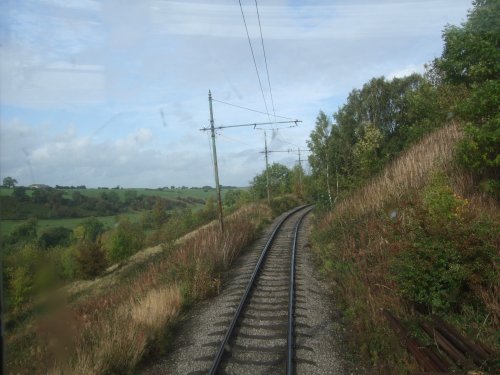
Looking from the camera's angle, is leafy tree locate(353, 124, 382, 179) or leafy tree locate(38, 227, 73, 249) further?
leafy tree locate(38, 227, 73, 249)

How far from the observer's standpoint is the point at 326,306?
32.6 ft

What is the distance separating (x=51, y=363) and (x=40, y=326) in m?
0.61

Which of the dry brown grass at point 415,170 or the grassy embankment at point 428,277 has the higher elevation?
the dry brown grass at point 415,170

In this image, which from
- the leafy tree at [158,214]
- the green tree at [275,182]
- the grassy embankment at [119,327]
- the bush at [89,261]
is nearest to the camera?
the grassy embankment at [119,327]

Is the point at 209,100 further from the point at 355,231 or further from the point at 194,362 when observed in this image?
the point at 194,362

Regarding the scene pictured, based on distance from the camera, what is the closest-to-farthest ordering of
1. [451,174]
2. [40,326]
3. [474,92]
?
1. [40,326]
2. [474,92]
3. [451,174]

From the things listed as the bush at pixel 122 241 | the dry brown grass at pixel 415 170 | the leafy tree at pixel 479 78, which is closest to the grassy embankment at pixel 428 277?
the leafy tree at pixel 479 78

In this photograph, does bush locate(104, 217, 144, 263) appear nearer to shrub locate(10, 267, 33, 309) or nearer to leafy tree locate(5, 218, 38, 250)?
leafy tree locate(5, 218, 38, 250)

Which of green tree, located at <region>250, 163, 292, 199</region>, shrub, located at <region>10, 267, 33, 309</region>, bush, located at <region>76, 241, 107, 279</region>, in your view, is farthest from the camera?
green tree, located at <region>250, 163, 292, 199</region>

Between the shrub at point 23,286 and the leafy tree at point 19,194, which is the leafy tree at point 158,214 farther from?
the leafy tree at point 19,194

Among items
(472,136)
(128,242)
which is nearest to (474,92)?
(472,136)

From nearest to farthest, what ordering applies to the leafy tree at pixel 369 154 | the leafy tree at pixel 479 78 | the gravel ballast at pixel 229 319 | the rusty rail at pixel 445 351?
the rusty rail at pixel 445 351, the gravel ballast at pixel 229 319, the leafy tree at pixel 479 78, the leafy tree at pixel 369 154

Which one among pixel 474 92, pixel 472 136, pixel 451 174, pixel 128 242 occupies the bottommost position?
pixel 128 242

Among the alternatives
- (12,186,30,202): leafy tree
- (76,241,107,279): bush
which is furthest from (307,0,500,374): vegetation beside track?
(76,241,107,279): bush
